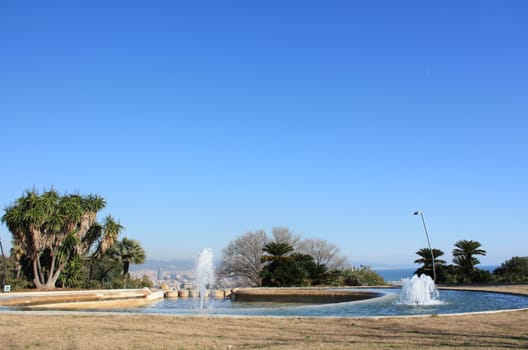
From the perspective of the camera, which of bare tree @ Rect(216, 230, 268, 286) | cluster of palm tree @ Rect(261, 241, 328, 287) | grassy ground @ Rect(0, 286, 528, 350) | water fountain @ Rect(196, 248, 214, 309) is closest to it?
grassy ground @ Rect(0, 286, 528, 350)

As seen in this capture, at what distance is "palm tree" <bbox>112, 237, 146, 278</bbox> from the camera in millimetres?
37281

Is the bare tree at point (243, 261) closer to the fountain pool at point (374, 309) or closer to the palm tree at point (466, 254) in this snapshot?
the palm tree at point (466, 254)

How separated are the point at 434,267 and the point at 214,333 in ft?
93.2

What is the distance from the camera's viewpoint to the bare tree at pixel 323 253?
5678cm

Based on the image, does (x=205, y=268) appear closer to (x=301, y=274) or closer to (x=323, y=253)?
(x=301, y=274)

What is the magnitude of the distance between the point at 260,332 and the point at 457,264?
3077 cm

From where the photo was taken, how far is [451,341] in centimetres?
900

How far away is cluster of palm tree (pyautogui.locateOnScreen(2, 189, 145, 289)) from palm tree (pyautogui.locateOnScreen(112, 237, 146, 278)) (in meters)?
3.47

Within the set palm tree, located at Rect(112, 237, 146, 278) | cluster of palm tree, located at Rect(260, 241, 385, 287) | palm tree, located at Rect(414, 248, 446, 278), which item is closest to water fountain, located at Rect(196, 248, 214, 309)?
cluster of palm tree, located at Rect(260, 241, 385, 287)

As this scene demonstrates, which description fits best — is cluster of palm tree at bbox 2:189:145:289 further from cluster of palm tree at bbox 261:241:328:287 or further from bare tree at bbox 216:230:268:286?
bare tree at bbox 216:230:268:286

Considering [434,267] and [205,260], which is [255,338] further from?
[434,267]

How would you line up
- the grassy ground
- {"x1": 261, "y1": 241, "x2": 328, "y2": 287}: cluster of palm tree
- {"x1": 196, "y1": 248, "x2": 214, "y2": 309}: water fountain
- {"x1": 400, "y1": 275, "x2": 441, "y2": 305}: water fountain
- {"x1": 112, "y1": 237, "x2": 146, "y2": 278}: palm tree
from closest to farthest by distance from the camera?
the grassy ground → {"x1": 400, "y1": 275, "x2": 441, "y2": 305}: water fountain → {"x1": 196, "y1": 248, "x2": 214, "y2": 309}: water fountain → {"x1": 261, "y1": 241, "x2": 328, "y2": 287}: cluster of palm tree → {"x1": 112, "y1": 237, "x2": 146, "y2": 278}: palm tree

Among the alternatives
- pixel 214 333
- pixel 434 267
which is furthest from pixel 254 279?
pixel 214 333

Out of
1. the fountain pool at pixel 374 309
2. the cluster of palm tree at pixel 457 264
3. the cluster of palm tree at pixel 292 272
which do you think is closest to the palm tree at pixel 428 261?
the cluster of palm tree at pixel 457 264
